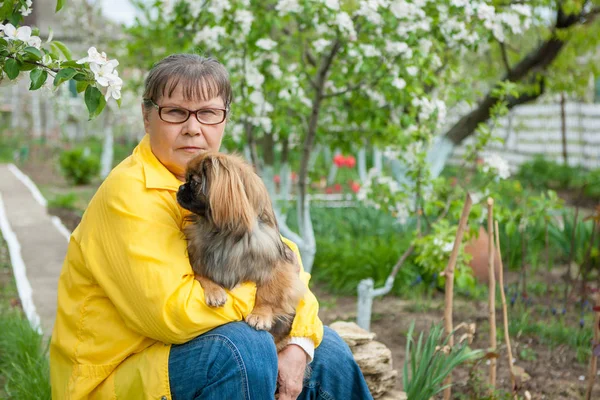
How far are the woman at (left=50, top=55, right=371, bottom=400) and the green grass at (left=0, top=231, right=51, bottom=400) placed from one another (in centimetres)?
101

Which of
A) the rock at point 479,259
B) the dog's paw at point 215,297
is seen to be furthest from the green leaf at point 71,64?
the rock at point 479,259

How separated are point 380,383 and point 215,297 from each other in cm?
144

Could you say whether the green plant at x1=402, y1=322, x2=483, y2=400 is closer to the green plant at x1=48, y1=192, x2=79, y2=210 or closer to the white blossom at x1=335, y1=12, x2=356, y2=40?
the white blossom at x1=335, y1=12, x2=356, y2=40

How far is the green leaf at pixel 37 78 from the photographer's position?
2594 mm

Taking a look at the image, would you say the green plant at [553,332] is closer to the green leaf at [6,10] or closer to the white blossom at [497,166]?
the white blossom at [497,166]

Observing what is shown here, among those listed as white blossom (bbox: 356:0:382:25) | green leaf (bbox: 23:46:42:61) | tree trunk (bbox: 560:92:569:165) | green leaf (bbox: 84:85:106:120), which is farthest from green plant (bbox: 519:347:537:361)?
tree trunk (bbox: 560:92:569:165)

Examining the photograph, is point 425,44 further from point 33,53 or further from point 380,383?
point 33,53

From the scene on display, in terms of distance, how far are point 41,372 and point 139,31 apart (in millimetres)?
4999

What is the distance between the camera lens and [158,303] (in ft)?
8.39

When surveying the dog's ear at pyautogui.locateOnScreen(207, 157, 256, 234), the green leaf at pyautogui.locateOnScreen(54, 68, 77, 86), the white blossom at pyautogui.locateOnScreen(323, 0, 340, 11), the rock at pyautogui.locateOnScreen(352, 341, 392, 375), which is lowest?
the rock at pyautogui.locateOnScreen(352, 341, 392, 375)

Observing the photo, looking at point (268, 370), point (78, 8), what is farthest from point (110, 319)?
point (78, 8)

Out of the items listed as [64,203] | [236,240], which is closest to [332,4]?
[236,240]

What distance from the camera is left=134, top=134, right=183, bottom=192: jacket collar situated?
2803 millimetres

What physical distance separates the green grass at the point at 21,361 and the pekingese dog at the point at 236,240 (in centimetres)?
149
